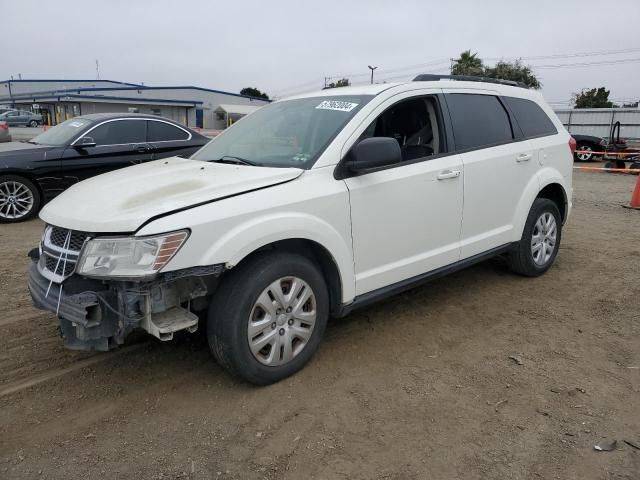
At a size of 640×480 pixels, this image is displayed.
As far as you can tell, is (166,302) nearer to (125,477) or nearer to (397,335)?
(125,477)

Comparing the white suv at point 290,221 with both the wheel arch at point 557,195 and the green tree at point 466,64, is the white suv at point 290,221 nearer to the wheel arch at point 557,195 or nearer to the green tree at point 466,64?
the wheel arch at point 557,195

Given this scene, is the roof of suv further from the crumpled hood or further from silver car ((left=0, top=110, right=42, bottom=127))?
silver car ((left=0, top=110, right=42, bottom=127))

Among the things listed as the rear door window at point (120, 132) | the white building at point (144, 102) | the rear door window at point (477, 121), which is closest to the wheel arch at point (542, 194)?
the rear door window at point (477, 121)

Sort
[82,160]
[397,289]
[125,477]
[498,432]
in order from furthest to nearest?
[82,160], [397,289], [498,432], [125,477]

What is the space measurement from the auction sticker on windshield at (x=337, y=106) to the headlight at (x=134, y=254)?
5.18 ft

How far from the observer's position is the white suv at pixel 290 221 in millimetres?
2719

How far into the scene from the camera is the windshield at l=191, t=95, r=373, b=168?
348 cm

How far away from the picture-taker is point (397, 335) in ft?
12.8

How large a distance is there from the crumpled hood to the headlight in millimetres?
77

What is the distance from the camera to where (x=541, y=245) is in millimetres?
5109

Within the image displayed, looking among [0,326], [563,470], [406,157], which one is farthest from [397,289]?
[0,326]

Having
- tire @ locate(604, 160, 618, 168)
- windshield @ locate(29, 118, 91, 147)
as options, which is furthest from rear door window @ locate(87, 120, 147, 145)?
tire @ locate(604, 160, 618, 168)

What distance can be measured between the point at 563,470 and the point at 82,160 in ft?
23.9

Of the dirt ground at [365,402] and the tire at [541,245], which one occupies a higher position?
the tire at [541,245]
